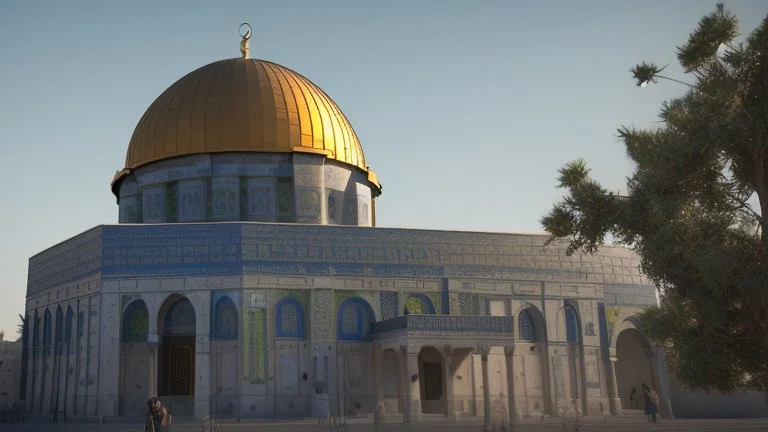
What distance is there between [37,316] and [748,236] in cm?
2677

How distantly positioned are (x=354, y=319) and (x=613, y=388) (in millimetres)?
9971

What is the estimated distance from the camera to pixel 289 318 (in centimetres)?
2884

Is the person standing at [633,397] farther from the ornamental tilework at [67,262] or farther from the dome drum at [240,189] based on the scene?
the ornamental tilework at [67,262]

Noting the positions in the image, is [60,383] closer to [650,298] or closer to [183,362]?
[183,362]

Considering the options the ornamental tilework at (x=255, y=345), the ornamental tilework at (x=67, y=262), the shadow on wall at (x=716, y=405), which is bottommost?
the shadow on wall at (x=716, y=405)

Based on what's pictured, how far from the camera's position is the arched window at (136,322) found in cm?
2886

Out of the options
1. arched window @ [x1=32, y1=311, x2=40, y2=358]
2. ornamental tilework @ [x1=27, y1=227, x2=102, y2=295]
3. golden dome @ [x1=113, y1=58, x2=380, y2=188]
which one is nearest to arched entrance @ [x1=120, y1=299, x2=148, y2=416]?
ornamental tilework @ [x1=27, y1=227, x2=102, y2=295]

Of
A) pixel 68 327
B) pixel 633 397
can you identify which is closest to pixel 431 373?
pixel 633 397

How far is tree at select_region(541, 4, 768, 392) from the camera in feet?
45.1

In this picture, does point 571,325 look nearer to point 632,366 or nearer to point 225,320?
point 632,366

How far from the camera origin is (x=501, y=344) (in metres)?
28.4

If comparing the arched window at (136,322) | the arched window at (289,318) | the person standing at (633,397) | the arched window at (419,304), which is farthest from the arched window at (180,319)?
the person standing at (633,397)

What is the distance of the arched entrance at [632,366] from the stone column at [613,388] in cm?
130

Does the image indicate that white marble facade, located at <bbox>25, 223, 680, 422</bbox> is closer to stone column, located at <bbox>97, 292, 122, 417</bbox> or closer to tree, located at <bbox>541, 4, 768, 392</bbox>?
stone column, located at <bbox>97, 292, 122, 417</bbox>
